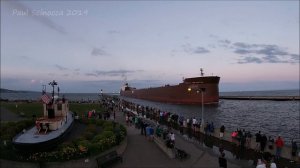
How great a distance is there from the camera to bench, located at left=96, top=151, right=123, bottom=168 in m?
15.9

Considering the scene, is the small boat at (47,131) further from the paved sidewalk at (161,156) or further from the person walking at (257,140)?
the person walking at (257,140)

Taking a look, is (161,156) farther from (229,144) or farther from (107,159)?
(229,144)

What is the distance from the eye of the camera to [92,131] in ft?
75.6

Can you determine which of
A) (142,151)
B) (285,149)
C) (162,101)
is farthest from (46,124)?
(162,101)

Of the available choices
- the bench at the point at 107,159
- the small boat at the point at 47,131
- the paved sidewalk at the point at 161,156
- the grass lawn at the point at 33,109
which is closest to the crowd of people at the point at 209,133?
the paved sidewalk at the point at 161,156

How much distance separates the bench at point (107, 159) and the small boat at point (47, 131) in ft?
11.7

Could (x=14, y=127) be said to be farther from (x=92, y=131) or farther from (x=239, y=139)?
(x=239, y=139)

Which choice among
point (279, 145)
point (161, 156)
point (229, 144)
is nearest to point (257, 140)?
point (279, 145)

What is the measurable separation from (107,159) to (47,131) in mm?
5511

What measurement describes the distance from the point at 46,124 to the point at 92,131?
4.10 m

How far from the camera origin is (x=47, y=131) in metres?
19.7

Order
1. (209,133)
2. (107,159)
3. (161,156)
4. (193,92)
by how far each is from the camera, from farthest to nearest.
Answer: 1. (193,92)
2. (209,133)
3. (161,156)
4. (107,159)

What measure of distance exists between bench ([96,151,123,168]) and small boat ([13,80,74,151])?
3565mm

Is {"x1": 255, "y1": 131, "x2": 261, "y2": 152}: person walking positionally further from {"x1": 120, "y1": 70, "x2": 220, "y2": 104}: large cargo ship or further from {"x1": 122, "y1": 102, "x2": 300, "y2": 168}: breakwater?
{"x1": 120, "y1": 70, "x2": 220, "y2": 104}: large cargo ship
